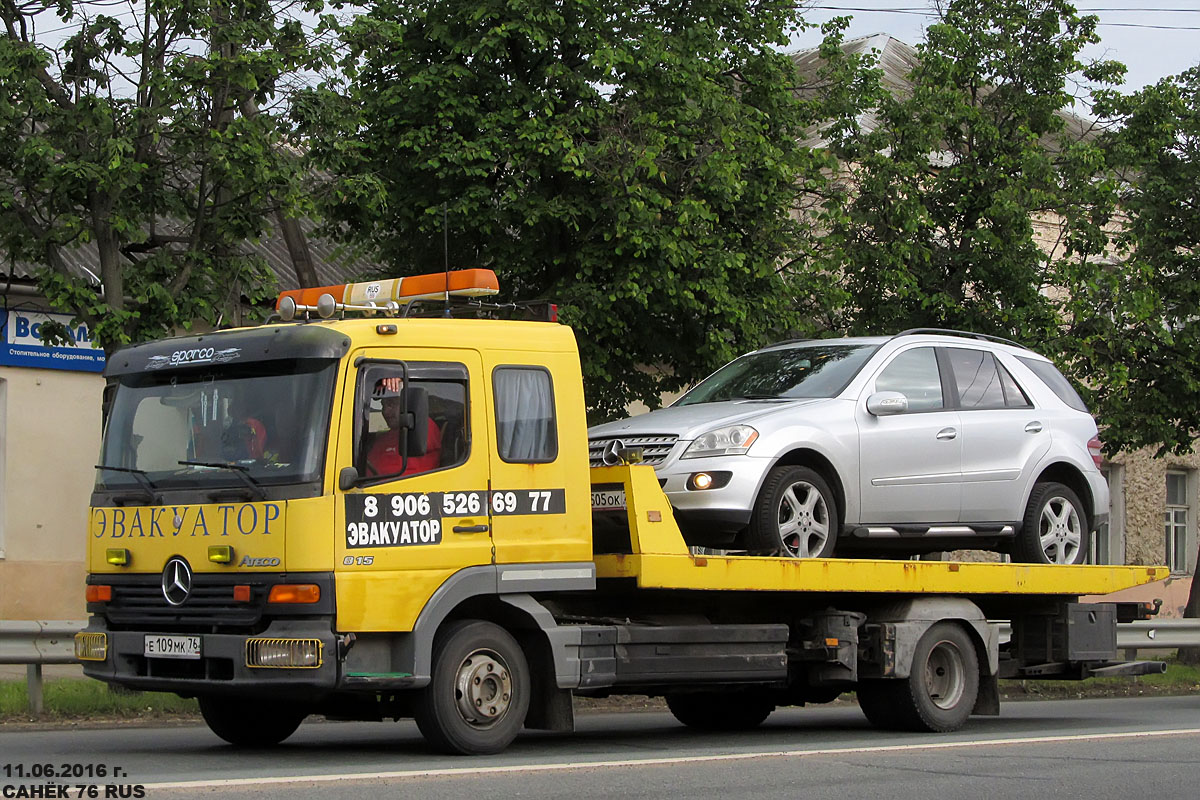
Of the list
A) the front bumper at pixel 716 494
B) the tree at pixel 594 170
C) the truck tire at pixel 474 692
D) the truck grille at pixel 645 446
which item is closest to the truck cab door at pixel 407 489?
the truck tire at pixel 474 692

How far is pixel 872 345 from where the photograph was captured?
456 inches

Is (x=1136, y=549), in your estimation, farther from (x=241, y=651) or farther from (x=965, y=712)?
(x=241, y=651)

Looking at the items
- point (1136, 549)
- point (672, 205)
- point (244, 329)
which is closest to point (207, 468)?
point (244, 329)

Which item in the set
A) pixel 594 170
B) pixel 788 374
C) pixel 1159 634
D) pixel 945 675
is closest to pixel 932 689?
pixel 945 675

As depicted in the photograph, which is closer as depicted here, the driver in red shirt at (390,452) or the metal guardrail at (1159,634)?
the driver in red shirt at (390,452)

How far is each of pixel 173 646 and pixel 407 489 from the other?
5.02ft

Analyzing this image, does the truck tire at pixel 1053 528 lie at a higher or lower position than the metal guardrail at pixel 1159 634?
higher

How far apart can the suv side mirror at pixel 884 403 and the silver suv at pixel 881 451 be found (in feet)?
0.04

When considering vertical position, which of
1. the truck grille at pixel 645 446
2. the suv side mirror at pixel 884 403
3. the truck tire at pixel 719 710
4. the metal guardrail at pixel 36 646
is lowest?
the truck tire at pixel 719 710

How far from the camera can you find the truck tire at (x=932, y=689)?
451 inches

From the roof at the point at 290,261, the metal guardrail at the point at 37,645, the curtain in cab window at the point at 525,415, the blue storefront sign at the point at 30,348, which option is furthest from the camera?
the roof at the point at 290,261

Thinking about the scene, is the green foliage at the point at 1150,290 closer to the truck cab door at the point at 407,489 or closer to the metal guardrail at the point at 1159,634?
the metal guardrail at the point at 1159,634

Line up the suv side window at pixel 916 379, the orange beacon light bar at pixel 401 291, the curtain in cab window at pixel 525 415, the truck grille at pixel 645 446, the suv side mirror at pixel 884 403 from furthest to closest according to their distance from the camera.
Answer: the suv side window at pixel 916 379, the suv side mirror at pixel 884 403, the truck grille at pixel 645 446, the orange beacon light bar at pixel 401 291, the curtain in cab window at pixel 525 415

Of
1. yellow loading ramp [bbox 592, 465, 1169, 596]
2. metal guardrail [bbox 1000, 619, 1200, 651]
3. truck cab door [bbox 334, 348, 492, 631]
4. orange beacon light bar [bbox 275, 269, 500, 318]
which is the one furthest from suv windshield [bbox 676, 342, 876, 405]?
metal guardrail [bbox 1000, 619, 1200, 651]
